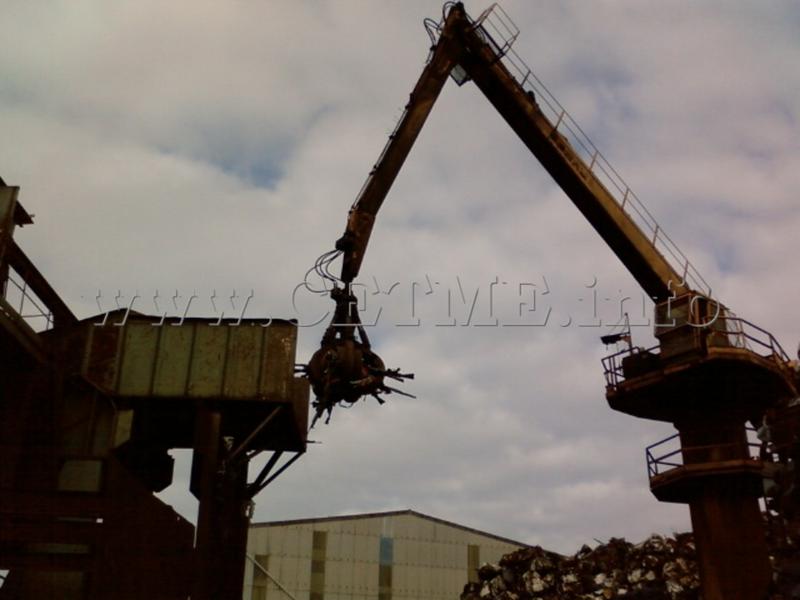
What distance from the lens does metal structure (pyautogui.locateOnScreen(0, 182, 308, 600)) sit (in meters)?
17.8

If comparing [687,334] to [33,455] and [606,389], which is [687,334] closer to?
[606,389]

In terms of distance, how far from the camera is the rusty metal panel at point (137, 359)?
19594 millimetres

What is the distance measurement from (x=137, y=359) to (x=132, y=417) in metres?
1.47

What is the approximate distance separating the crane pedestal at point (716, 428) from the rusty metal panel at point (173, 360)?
11436 millimetres

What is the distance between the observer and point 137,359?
19891 millimetres

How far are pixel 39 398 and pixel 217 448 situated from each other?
448cm

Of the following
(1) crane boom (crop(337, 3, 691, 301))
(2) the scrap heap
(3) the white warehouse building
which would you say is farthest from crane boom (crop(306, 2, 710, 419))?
(3) the white warehouse building

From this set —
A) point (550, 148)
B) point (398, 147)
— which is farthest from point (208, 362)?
point (550, 148)

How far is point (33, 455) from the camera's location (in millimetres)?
19000

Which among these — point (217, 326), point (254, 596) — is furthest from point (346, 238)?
point (254, 596)

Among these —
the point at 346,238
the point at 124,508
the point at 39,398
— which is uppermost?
the point at 346,238

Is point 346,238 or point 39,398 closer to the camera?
point 346,238

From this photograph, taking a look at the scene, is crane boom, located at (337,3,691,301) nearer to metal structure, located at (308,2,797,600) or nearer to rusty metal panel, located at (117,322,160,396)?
metal structure, located at (308,2,797,600)

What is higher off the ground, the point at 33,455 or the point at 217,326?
the point at 217,326
